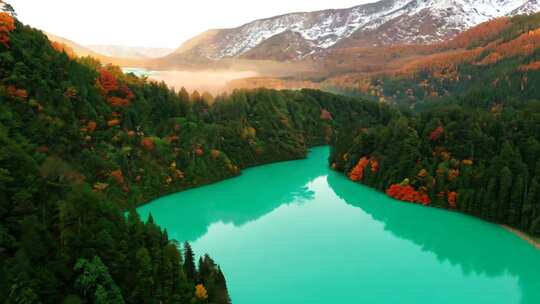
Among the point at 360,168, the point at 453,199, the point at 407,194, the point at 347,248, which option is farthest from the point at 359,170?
the point at 347,248

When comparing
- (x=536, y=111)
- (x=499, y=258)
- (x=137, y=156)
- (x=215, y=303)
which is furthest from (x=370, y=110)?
(x=215, y=303)

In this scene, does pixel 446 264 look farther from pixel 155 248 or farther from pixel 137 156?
pixel 137 156

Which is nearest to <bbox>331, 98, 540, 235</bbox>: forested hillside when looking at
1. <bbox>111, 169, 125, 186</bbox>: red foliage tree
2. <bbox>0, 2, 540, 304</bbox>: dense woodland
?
<bbox>0, 2, 540, 304</bbox>: dense woodland

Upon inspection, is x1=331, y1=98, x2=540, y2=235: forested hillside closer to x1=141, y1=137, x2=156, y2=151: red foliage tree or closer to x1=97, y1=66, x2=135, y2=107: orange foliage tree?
x1=141, y1=137, x2=156, y2=151: red foliage tree

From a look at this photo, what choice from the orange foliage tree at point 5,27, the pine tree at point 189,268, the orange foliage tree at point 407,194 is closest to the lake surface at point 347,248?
the orange foliage tree at point 407,194

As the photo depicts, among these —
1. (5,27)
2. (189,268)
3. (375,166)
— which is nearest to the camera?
(189,268)

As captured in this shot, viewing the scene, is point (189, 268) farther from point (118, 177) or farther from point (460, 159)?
point (460, 159)

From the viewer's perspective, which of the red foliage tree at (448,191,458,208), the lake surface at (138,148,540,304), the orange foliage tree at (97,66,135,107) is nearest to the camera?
the lake surface at (138,148,540,304)
